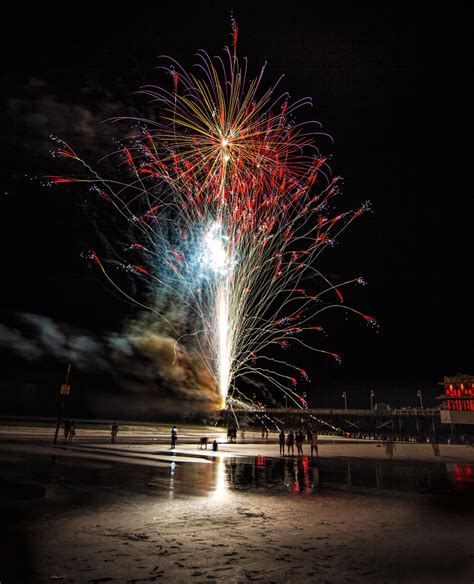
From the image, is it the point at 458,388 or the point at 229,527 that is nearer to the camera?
the point at 229,527

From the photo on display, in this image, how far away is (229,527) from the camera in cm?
Answer: 733

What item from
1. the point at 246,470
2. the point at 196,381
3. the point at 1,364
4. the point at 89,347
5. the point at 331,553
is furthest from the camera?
the point at 196,381

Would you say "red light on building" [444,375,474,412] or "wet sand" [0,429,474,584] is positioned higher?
"red light on building" [444,375,474,412]

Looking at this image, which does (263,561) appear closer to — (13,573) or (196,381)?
(13,573)

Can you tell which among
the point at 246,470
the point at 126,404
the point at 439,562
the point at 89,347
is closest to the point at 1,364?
the point at 89,347

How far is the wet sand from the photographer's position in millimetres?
5207

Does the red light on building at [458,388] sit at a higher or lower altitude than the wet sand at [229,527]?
higher

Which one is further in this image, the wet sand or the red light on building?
the red light on building

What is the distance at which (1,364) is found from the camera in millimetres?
50875

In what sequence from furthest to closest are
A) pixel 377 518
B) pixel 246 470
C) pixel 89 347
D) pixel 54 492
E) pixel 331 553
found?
pixel 89 347 < pixel 246 470 < pixel 54 492 < pixel 377 518 < pixel 331 553

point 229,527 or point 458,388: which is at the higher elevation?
point 458,388

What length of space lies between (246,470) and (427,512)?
783 cm

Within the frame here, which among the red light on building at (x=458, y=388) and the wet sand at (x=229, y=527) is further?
the red light on building at (x=458, y=388)

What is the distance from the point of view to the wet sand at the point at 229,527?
5207 millimetres
